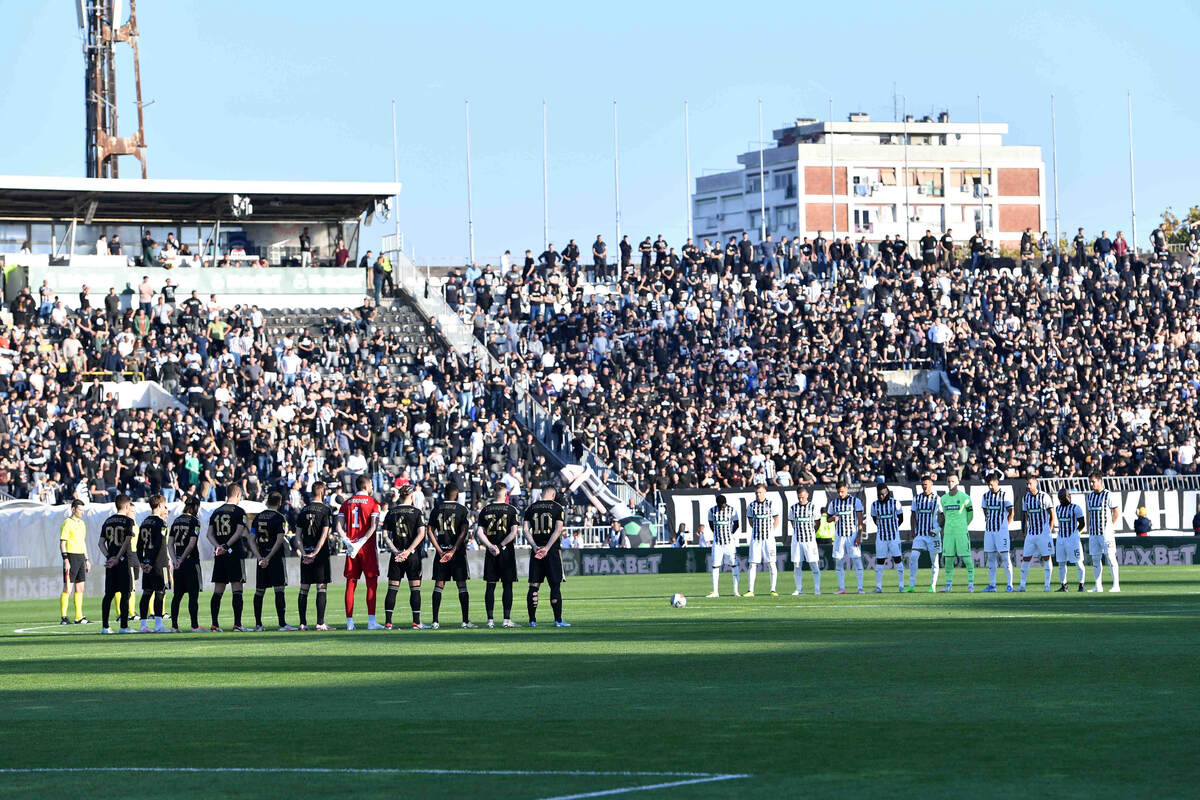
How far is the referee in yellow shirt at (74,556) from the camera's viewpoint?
30.6 meters

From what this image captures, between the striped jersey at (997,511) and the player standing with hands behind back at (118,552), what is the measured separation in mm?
14552

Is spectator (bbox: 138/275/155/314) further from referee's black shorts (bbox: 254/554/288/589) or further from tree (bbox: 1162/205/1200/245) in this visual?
tree (bbox: 1162/205/1200/245)

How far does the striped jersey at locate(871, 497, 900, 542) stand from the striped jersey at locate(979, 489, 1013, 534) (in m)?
1.58

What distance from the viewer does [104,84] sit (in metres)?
65.9

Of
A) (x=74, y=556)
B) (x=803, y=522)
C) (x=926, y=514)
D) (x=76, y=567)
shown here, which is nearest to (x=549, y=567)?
(x=76, y=567)

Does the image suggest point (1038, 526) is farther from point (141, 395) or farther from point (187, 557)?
point (141, 395)

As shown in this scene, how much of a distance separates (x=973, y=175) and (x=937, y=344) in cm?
9834

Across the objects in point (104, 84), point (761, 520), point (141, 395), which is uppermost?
point (104, 84)

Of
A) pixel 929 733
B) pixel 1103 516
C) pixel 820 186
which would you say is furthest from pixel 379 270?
pixel 820 186

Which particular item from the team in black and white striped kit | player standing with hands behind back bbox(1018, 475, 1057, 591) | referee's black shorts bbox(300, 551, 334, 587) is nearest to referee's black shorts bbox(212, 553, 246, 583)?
referee's black shorts bbox(300, 551, 334, 587)

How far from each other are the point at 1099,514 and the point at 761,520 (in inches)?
223

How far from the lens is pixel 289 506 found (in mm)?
43750

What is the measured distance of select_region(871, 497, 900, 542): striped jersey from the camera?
112 ft

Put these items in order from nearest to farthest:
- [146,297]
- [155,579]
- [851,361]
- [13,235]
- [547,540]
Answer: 1. [547,540]
2. [155,579]
3. [146,297]
4. [851,361]
5. [13,235]
